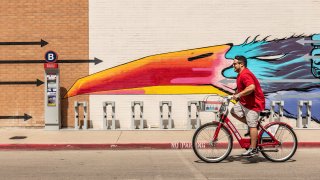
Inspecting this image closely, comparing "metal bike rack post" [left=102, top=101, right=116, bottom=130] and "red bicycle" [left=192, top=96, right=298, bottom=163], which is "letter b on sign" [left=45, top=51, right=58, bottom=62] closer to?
"metal bike rack post" [left=102, top=101, right=116, bottom=130]

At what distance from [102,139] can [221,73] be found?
15.4 ft

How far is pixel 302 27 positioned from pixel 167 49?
4.39 metres

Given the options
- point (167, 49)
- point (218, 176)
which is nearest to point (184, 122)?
point (167, 49)

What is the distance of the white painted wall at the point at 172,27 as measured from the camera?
1341 centimetres

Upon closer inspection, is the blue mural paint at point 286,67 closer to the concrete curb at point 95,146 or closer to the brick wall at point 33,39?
the concrete curb at point 95,146

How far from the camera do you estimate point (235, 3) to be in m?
13.5

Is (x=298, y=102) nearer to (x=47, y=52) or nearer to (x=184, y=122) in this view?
(x=184, y=122)

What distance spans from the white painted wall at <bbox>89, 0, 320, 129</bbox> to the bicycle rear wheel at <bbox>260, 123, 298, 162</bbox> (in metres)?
5.50

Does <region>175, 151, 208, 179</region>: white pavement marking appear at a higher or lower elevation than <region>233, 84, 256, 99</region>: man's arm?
lower

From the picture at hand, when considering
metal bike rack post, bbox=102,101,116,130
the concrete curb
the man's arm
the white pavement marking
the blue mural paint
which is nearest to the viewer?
the white pavement marking

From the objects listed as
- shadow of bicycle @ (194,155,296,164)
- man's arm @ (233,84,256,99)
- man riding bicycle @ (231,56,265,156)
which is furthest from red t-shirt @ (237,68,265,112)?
shadow of bicycle @ (194,155,296,164)

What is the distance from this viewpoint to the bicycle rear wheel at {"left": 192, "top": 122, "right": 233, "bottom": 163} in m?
7.87

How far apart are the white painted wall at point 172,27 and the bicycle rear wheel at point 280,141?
5.50 meters

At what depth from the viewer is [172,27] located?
44.2 ft
